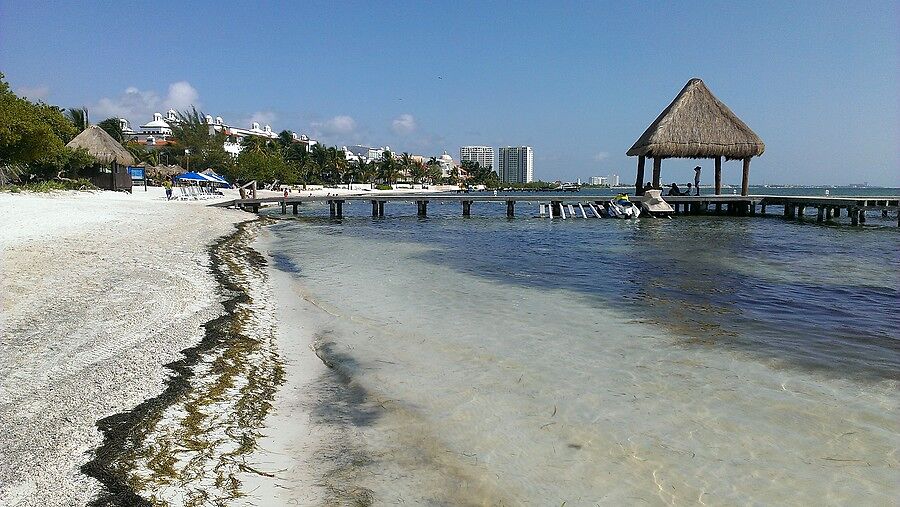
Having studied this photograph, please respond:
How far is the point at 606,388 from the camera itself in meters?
5.25

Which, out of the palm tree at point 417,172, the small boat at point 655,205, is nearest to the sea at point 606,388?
the small boat at point 655,205

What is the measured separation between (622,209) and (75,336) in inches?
1279

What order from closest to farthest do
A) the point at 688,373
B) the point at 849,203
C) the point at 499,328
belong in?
1. the point at 688,373
2. the point at 499,328
3. the point at 849,203

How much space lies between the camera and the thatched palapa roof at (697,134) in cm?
3225

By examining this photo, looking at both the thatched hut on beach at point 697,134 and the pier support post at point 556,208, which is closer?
the thatched hut on beach at point 697,134

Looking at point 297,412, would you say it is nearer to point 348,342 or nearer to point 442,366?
point 442,366

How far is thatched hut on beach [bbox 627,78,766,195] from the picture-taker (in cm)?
3228

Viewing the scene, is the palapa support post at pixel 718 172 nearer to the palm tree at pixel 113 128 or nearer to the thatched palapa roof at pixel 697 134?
the thatched palapa roof at pixel 697 134

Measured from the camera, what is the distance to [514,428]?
14.5 feet

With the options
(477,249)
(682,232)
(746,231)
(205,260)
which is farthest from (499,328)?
(746,231)

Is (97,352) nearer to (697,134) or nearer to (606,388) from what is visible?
(606,388)

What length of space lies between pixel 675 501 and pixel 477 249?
1461 cm

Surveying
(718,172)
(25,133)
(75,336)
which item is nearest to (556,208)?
(718,172)

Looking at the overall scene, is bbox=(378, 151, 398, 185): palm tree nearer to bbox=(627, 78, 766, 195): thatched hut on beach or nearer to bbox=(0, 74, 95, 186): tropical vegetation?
bbox=(0, 74, 95, 186): tropical vegetation
